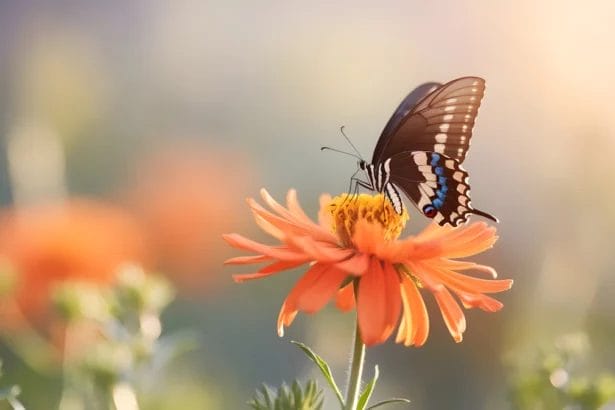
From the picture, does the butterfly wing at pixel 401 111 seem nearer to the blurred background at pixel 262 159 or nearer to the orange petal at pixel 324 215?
the orange petal at pixel 324 215

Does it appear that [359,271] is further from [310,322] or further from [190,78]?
[190,78]

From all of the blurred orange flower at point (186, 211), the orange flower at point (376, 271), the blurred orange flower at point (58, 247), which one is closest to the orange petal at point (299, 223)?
the orange flower at point (376, 271)

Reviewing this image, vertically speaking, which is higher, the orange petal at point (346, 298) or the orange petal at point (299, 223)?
the orange petal at point (299, 223)

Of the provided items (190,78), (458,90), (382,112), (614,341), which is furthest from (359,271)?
(190,78)

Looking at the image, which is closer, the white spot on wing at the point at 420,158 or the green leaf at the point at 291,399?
the green leaf at the point at 291,399

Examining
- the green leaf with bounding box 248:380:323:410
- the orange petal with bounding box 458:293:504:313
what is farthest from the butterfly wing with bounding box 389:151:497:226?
the green leaf with bounding box 248:380:323:410

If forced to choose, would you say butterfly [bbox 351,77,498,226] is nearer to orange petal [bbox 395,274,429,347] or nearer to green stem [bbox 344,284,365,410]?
orange petal [bbox 395,274,429,347]

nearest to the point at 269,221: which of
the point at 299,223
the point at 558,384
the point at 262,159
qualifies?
the point at 299,223

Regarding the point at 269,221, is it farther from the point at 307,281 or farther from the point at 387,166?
the point at 387,166
